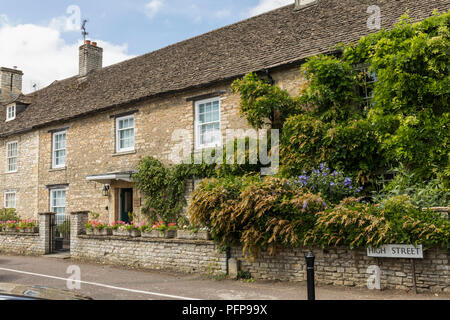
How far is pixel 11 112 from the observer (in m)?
24.3

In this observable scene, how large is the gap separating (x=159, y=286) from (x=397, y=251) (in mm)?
4979

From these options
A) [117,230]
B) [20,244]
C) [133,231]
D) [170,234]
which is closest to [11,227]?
[20,244]

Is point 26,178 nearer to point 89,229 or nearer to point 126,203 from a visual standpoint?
point 126,203

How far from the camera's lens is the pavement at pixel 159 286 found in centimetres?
777

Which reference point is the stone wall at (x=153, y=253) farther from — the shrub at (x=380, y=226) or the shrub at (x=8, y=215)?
the shrub at (x=8, y=215)

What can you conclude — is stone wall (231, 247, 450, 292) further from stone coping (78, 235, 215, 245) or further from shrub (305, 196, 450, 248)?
stone coping (78, 235, 215, 245)

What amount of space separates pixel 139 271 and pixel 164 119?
6.49m

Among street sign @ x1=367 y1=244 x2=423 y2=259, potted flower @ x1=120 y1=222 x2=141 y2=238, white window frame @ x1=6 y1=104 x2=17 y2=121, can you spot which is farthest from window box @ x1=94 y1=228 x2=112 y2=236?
white window frame @ x1=6 y1=104 x2=17 y2=121

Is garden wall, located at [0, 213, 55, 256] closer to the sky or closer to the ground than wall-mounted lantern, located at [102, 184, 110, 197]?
closer to the ground

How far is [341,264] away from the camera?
8.53 metres

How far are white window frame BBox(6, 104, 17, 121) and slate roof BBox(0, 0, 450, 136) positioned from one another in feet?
4.41

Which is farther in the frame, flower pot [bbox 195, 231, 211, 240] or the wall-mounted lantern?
the wall-mounted lantern

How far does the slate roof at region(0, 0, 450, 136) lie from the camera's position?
42.1ft
